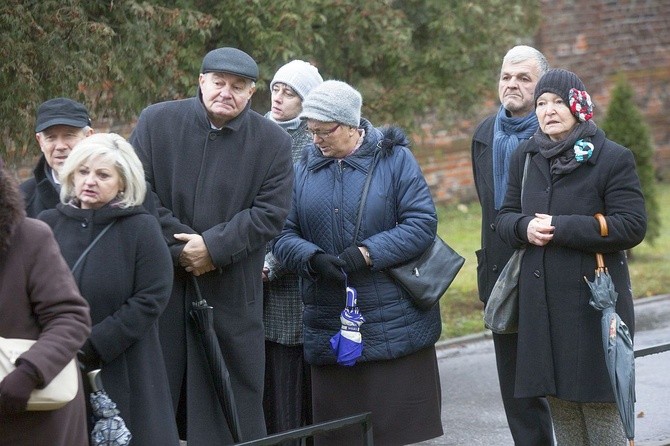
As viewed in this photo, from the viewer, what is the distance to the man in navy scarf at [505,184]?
18.9 ft

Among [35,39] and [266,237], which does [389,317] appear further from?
[35,39]

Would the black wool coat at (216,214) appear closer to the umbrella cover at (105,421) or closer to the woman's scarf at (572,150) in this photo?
the umbrella cover at (105,421)

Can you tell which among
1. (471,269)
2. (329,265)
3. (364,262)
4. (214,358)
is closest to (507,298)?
(364,262)

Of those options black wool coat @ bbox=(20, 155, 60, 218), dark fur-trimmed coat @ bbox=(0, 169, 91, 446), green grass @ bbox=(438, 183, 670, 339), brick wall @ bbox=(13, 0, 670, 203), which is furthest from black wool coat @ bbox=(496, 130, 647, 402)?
brick wall @ bbox=(13, 0, 670, 203)

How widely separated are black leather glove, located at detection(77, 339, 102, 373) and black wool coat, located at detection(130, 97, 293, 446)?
697 millimetres

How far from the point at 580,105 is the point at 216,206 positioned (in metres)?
1.55

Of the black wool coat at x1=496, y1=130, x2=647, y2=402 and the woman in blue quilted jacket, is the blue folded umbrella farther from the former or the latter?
the black wool coat at x1=496, y1=130, x2=647, y2=402

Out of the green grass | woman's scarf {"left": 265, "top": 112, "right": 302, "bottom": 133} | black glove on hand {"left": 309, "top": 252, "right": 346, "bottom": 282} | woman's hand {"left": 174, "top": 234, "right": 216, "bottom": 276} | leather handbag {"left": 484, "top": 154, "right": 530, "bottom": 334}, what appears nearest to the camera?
woman's hand {"left": 174, "top": 234, "right": 216, "bottom": 276}

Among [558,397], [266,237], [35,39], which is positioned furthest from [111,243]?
[35,39]

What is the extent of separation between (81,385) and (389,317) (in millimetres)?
1702

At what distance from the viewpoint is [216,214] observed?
5098 mm

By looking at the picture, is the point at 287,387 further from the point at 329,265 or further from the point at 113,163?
the point at 113,163

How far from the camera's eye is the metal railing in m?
4.20

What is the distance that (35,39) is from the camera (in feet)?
21.7
